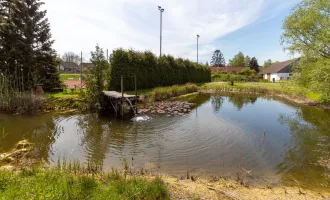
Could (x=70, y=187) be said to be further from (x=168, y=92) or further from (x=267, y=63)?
(x=267, y=63)

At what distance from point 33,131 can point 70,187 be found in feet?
22.0

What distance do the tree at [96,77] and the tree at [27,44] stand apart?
457cm

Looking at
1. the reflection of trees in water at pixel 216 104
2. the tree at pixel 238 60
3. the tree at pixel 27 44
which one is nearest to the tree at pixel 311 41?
the reflection of trees in water at pixel 216 104

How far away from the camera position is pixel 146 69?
853 inches

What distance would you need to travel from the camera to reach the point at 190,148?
23.9 ft

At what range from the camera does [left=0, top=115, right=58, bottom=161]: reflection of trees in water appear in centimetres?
695

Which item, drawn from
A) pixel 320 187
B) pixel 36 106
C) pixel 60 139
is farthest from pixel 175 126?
pixel 36 106

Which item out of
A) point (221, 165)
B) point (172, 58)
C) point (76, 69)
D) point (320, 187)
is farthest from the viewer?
point (76, 69)

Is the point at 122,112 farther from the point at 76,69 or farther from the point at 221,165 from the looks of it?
the point at 76,69

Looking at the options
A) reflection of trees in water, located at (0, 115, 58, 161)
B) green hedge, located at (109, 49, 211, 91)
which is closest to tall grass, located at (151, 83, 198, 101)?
green hedge, located at (109, 49, 211, 91)

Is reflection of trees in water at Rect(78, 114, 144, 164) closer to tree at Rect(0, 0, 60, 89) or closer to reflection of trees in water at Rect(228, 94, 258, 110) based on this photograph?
tree at Rect(0, 0, 60, 89)

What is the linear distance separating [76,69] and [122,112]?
56.6 m

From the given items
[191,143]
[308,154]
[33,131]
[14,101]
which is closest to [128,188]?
[191,143]

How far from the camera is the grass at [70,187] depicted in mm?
3271
